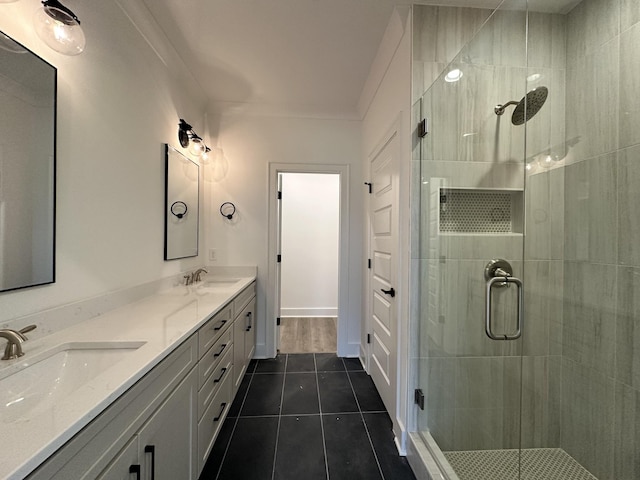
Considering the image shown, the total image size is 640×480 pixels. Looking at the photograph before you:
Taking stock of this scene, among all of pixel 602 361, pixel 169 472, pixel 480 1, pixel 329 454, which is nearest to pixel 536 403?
pixel 602 361

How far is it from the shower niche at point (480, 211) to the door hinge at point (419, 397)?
977 mm

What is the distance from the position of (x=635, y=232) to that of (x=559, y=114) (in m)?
0.75

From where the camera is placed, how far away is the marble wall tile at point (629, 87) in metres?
1.24

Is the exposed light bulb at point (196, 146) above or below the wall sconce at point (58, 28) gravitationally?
above

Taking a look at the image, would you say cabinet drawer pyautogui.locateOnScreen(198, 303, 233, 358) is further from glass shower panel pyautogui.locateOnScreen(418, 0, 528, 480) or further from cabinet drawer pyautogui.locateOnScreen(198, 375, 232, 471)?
glass shower panel pyautogui.locateOnScreen(418, 0, 528, 480)

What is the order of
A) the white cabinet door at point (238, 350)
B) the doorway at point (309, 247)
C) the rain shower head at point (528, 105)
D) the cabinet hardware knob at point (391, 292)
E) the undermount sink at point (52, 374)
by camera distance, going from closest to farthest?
the undermount sink at point (52, 374) → the rain shower head at point (528, 105) → the cabinet hardware knob at point (391, 292) → the white cabinet door at point (238, 350) → the doorway at point (309, 247)

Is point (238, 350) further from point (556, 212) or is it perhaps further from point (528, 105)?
point (528, 105)

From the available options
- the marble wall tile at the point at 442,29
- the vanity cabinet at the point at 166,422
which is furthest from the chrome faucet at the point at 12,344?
the marble wall tile at the point at 442,29

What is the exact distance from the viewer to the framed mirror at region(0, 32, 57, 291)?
90 cm

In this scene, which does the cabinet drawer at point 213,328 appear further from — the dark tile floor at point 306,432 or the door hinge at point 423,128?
the door hinge at point 423,128

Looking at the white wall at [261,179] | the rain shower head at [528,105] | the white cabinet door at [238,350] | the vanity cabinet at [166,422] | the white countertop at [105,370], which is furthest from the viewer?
the white wall at [261,179]

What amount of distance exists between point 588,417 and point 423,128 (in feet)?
6.10

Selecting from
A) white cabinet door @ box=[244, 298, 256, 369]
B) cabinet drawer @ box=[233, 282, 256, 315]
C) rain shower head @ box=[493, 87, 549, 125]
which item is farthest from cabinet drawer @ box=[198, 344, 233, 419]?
rain shower head @ box=[493, 87, 549, 125]

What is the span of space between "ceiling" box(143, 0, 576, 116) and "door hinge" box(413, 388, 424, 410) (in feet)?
7.55
